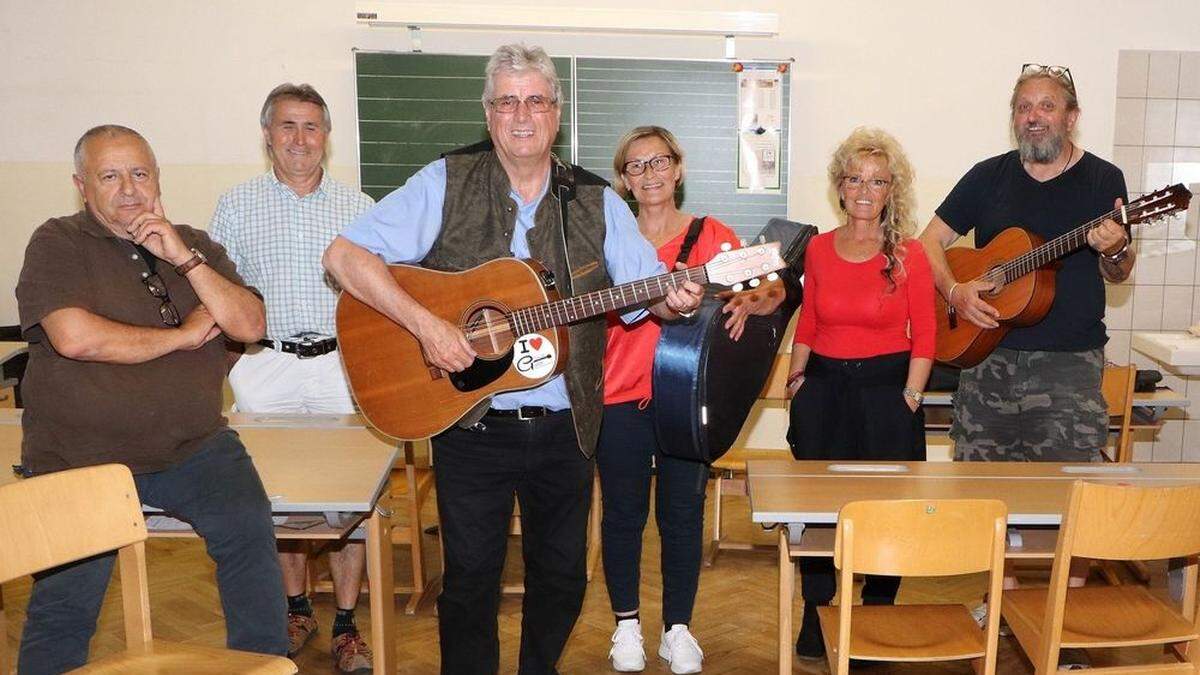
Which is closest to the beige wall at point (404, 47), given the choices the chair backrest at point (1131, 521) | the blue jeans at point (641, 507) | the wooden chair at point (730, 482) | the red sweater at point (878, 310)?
the wooden chair at point (730, 482)

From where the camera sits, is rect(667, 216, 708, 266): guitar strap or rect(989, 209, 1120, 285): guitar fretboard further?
rect(989, 209, 1120, 285): guitar fretboard

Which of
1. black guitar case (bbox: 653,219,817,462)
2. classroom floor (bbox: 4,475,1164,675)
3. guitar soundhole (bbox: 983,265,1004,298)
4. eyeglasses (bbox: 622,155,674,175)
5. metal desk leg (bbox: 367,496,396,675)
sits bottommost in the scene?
classroom floor (bbox: 4,475,1164,675)

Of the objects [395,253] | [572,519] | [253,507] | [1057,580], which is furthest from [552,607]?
[1057,580]

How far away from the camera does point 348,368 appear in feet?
8.93

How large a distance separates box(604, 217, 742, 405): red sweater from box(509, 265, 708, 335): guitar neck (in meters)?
0.56

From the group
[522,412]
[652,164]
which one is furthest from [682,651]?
[652,164]

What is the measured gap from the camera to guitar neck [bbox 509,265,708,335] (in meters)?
2.52

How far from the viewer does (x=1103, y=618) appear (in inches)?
103

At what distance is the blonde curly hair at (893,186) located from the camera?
10.6ft

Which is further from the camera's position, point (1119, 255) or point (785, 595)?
point (1119, 255)

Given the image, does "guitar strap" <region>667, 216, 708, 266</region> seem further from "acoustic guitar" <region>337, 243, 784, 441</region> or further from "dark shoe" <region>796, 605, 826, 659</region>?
"dark shoe" <region>796, 605, 826, 659</region>

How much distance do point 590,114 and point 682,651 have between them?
10.4 feet

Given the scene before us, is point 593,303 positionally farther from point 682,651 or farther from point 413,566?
point 413,566

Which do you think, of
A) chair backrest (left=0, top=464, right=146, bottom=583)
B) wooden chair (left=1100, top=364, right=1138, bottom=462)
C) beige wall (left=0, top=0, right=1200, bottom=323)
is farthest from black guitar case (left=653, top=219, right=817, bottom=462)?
beige wall (left=0, top=0, right=1200, bottom=323)
